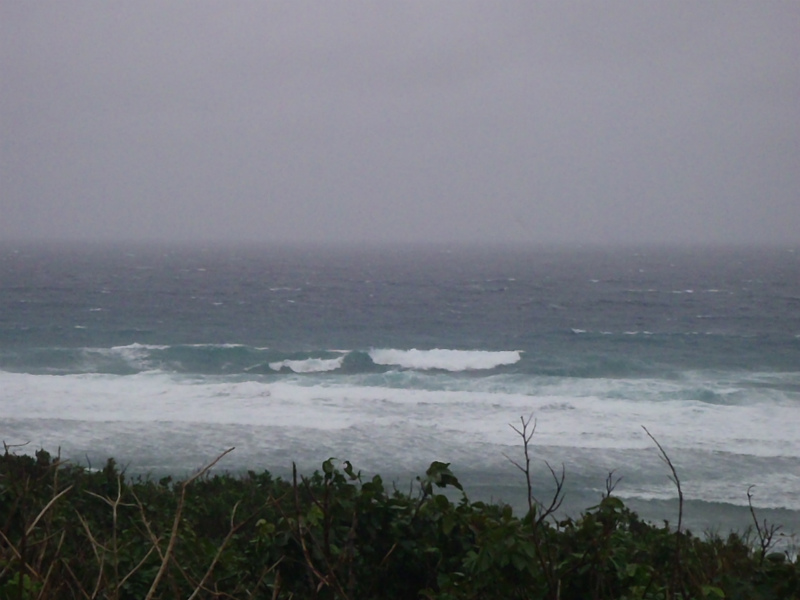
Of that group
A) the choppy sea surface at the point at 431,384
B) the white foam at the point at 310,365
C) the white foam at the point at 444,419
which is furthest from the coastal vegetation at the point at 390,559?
the white foam at the point at 310,365

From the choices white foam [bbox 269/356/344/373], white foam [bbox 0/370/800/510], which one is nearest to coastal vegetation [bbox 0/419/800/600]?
white foam [bbox 0/370/800/510]

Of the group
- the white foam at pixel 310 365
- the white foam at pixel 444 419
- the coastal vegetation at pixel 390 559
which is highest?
the coastal vegetation at pixel 390 559

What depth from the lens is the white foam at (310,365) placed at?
32.2 meters

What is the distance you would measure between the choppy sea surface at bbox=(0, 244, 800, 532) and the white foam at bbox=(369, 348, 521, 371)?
0.60ft

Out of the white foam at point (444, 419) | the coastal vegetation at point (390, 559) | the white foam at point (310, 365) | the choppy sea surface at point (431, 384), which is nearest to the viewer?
the coastal vegetation at point (390, 559)

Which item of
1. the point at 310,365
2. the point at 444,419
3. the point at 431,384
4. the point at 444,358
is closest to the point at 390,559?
the point at 444,419

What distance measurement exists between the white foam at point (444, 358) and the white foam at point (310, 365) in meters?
2.07

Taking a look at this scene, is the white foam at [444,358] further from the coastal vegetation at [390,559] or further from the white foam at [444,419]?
the coastal vegetation at [390,559]

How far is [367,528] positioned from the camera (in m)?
4.09

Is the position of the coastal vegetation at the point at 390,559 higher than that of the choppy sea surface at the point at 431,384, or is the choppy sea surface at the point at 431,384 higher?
the coastal vegetation at the point at 390,559

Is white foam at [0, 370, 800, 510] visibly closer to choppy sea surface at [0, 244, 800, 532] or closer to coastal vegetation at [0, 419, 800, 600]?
choppy sea surface at [0, 244, 800, 532]

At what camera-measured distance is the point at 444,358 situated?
3572cm

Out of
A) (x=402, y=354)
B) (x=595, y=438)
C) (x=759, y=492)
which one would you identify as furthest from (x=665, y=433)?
(x=402, y=354)

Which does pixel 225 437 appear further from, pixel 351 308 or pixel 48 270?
pixel 48 270
